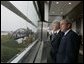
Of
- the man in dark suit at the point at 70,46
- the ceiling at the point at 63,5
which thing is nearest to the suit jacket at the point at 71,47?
the man in dark suit at the point at 70,46

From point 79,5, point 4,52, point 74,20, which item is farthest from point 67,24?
point 74,20

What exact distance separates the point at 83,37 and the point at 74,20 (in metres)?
5.68

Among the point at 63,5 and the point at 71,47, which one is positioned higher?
the point at 63,5

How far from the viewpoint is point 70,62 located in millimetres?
4074

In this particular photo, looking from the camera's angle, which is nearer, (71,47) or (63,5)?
(71,47)

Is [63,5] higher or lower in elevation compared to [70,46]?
higher

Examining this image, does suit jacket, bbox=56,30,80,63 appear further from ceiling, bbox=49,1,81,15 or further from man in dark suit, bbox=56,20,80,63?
ceiling, bbox=49,1,81,15

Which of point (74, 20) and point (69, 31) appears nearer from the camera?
point (69, 31)

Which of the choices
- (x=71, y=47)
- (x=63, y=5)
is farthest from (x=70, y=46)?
(x=63, y=5)

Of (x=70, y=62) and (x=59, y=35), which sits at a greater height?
(x=59, y=35)

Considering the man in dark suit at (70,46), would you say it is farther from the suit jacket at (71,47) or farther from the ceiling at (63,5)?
the ceiling at (63,5)

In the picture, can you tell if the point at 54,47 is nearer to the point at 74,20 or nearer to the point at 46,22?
the point at 74,20

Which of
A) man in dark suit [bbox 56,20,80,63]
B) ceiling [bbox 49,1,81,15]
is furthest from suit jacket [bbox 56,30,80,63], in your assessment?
ceiling [bbox 49,1,81,15]

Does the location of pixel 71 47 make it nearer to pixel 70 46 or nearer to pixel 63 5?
pixel 70 46
